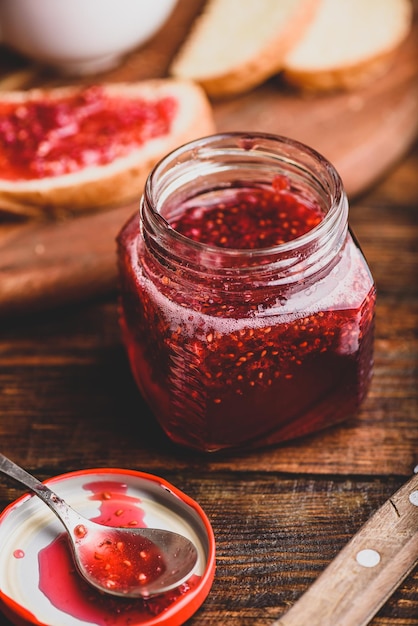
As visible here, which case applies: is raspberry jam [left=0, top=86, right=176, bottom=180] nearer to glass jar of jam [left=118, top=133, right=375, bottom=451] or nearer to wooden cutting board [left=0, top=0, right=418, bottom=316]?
wooden cutting board [left=0, top=0, right=418, bottom=316]

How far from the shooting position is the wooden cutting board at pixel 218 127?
2420 millimetres

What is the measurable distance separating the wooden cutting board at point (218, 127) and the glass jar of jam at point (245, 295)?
13.9 inches

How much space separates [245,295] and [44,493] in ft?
1.83

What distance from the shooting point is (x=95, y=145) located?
271cm

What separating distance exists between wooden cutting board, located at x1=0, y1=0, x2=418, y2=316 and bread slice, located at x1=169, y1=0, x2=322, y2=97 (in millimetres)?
67

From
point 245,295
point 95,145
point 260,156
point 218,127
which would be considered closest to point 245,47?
point 218,127

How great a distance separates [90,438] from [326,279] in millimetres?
662

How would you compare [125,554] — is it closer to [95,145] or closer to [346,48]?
[95,145]

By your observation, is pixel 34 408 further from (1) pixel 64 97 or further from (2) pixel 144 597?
(1) pixel 64 97

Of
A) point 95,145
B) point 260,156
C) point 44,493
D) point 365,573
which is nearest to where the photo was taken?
point 365,573

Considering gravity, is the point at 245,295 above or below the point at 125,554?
above

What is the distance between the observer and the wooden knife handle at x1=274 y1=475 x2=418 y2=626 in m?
1.65

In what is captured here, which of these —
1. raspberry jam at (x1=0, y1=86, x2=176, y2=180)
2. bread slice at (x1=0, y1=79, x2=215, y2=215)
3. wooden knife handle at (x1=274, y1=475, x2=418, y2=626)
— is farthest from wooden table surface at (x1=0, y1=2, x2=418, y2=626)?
raspberry jam at (x1=0, y1=86, x2=176, y2=180)

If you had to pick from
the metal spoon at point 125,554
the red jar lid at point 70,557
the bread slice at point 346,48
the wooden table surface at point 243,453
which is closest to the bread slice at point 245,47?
the bread slice at point 346,48
